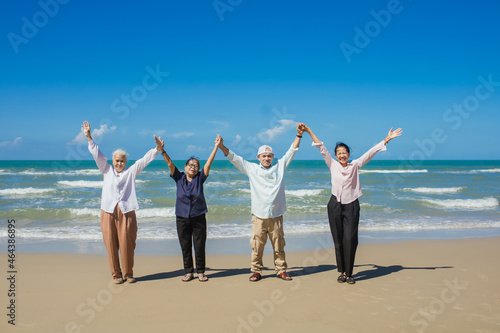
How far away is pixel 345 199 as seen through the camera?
4.93 meters

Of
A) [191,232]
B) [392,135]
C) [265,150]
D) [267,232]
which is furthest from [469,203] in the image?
[191,232]

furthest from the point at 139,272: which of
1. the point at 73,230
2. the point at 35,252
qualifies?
the point at 73,230

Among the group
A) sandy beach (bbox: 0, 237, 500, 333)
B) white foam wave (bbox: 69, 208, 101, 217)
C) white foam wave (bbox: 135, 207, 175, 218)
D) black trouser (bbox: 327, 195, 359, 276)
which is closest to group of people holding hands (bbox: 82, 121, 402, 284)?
black trouser (bbox: 327, 195, 359, 276)

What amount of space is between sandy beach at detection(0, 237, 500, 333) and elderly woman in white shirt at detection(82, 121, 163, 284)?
1.81 ft

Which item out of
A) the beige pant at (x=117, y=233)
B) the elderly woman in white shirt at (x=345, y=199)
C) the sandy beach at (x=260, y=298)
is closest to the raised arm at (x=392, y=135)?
the elderly woman in white shirt at (x=345, y=199)

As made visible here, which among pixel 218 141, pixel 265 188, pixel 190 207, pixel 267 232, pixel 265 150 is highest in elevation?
pixel 218 141

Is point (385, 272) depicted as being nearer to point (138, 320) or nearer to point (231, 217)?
point (138, 320)

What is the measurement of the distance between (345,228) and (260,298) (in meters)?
1.54

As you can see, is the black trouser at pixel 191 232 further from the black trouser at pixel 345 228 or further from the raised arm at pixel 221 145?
the black trouser at pixel 345 228

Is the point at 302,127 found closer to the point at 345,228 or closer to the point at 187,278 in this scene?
the point at 345,228

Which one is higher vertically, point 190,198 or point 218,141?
point 218,141

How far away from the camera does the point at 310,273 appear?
5645mm

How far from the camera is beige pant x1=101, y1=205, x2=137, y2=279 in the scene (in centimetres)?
496

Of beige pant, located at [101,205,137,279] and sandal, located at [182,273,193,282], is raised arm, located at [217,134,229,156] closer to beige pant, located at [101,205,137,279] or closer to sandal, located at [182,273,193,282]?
beige pant, located at [101,205,137,279]
